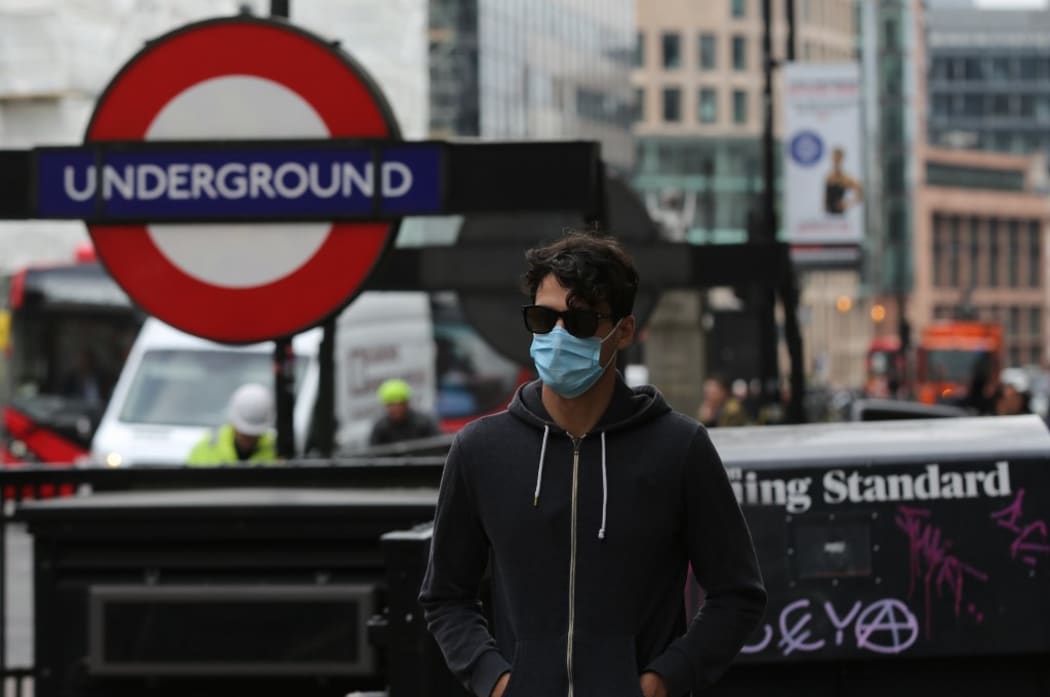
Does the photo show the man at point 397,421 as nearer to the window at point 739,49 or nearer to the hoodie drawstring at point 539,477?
the hoodie drawstring at point 539,477

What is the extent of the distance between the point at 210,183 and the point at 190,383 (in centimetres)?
1595

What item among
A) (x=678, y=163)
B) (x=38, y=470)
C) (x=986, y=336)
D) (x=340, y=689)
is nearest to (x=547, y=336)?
(x=340, y=689)

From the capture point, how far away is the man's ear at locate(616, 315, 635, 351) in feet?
12.9

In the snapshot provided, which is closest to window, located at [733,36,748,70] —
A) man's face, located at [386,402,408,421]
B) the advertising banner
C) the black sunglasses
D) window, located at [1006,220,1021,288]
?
window, located at [1006,220,1021,288]

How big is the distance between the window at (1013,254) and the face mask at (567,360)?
162877 millimetres

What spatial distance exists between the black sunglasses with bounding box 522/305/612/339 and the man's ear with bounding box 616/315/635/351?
0.04 meters

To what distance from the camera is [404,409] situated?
17.9 metres

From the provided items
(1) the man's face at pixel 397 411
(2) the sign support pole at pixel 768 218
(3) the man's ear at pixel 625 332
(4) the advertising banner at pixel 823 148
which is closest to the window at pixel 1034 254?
(2) the sign support pole at pixel 768 218

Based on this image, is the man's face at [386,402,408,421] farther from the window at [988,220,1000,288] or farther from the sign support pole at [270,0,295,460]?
the window at [988,220,1000,288]

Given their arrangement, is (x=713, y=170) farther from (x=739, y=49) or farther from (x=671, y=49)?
(x=739, y=49)

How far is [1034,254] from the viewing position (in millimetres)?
165250

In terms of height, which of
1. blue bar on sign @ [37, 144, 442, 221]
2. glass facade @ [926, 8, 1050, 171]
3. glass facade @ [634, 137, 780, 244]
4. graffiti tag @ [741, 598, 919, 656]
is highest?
glass facade @ [926, 8, 1050, 171]

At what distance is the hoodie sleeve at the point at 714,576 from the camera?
387cm

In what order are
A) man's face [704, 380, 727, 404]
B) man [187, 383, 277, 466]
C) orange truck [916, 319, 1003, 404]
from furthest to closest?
orange truck [916, 319, 1003, 404] → man's face [704, 380, 727, 404] → man [187, 383, 277, 466]
